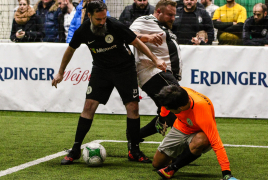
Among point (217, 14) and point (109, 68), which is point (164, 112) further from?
point (217, 14)

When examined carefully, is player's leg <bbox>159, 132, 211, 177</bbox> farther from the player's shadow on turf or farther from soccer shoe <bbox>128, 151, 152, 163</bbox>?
soccer shoe <bbox>128, 151, 152, 163</bbox>

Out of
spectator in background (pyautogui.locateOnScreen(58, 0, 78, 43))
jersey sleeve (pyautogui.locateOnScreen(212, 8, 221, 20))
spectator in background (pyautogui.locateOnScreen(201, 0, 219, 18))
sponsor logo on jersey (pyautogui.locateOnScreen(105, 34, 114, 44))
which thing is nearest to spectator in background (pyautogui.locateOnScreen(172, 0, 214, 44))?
jersey sleeve (pyautogui.locateOnScreen(212, 8, 221, 20))

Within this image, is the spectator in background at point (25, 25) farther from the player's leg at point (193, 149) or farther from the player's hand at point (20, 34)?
the player's leg at point (193, 149)

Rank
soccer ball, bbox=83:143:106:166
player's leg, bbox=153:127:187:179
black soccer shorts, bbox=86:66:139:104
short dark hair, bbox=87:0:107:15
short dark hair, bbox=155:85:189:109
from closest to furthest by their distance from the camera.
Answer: short dark hair, bbox=155:85:189:109 < player's leg, bbox=153:127:187:179 < short dark hair, bbox=87:0:107:15 < soccer ball, bbox=83:143:106:166 < black soccer shorts, bbox=86:66:139:104

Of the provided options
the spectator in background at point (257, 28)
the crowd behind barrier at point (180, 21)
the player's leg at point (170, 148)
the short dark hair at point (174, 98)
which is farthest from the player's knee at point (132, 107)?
the spectator in background at point (257, 28)

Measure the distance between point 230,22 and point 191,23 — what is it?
0.90 meters

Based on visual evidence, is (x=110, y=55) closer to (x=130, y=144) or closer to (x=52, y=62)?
(x=130, y=144)

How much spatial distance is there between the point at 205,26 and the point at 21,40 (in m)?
4.35

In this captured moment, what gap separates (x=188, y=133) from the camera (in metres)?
4.28

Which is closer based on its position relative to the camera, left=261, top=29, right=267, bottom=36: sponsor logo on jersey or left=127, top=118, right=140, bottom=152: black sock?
left=127, top=118, right=140, bottom=152: black sock

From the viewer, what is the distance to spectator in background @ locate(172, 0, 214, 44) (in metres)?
9.29

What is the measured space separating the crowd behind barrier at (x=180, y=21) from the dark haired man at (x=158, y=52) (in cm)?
362

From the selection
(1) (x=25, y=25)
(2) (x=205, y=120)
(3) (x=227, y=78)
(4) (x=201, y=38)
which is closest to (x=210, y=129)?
(2) (x=205, y=120)

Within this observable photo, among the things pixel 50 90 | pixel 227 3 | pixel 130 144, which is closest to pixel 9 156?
pixel 130 144
